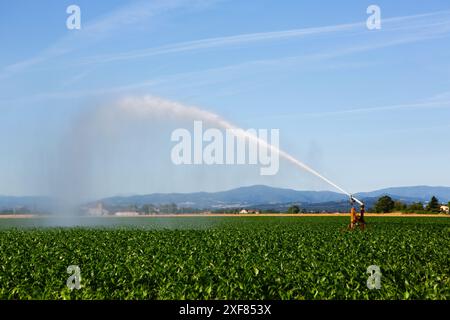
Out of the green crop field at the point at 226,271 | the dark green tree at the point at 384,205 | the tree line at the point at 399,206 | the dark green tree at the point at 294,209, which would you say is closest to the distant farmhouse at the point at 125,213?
the dark green tree at the point at 294,209

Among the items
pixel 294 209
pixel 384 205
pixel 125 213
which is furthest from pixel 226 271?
pixel 294 209

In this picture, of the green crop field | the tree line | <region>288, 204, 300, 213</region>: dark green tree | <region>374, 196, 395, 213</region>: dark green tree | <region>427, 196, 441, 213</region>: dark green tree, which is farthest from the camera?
<region>288, 204, 300, 213</region>: dark green tree

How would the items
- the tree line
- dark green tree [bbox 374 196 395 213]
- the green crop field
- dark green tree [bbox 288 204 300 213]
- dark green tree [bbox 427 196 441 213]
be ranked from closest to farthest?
the green crop field < dark green tree [bbox 427 196 441 213] < the tree line < dark green tree [bbox 374 196 395 213] < dark green tree [bbox 288 204 300 213]

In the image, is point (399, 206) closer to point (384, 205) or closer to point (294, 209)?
point (384, 205)

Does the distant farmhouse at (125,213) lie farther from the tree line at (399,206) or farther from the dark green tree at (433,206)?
the dark green tree at (433,206)

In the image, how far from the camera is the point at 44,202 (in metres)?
61.9

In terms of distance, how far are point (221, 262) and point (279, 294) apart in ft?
18.2

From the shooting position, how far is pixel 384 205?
100812 millimetres

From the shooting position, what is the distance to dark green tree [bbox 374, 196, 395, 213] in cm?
10019

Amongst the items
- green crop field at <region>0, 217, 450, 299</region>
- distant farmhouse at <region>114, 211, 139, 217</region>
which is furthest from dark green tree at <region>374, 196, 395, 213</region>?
green crop field at <region>0, 217, 450, 299</region>

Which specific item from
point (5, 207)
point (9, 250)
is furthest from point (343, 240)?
point (5, 207)

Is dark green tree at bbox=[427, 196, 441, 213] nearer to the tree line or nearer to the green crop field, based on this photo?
the tree line
